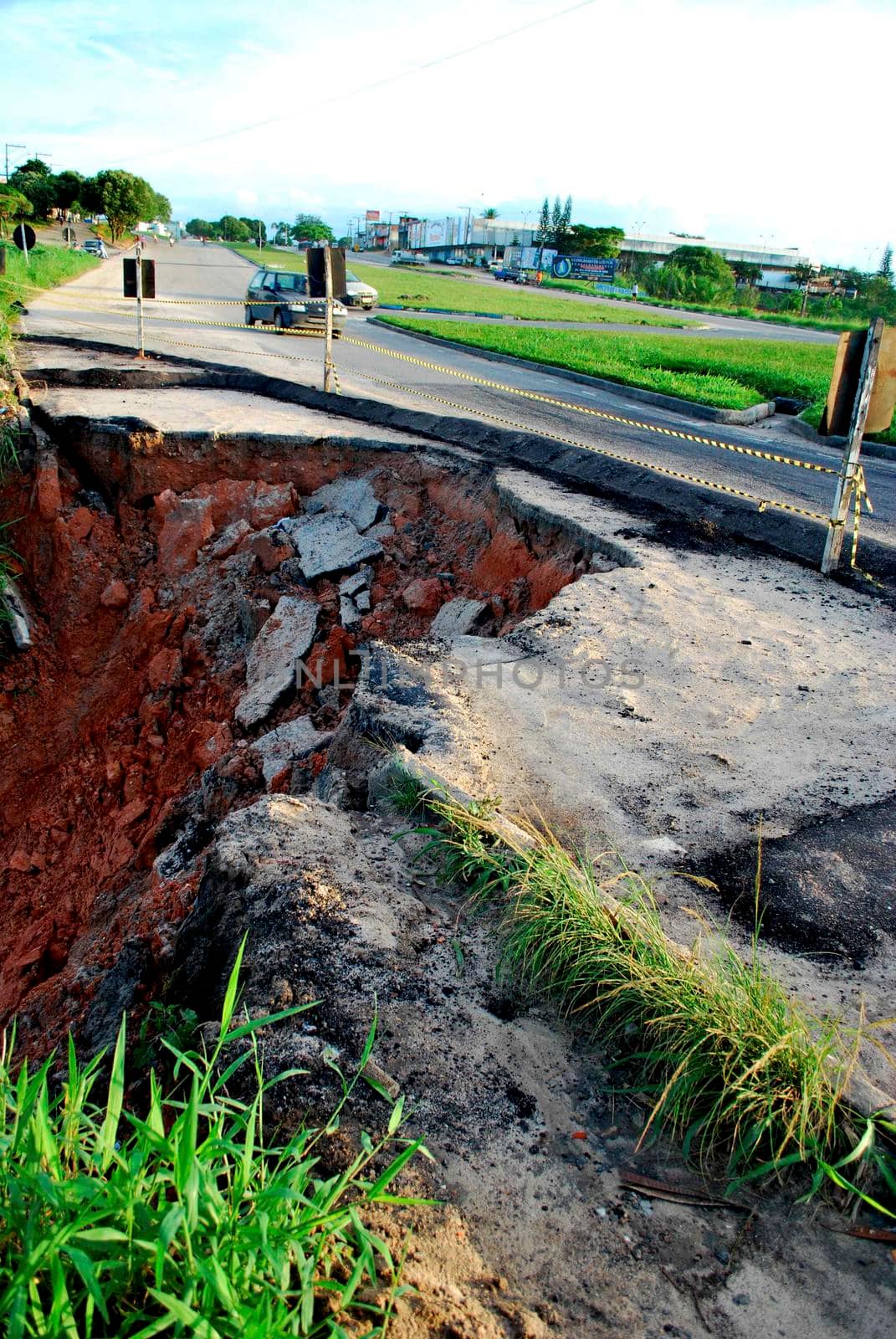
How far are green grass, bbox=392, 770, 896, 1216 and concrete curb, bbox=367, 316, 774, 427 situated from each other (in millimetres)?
12446

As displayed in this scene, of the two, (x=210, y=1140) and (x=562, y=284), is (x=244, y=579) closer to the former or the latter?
(x=210, y=1140)

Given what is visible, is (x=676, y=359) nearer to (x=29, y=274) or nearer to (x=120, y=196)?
(x=29, y=274)

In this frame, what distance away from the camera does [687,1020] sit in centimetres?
279

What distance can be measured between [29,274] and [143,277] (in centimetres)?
1581

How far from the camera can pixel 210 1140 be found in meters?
1.95

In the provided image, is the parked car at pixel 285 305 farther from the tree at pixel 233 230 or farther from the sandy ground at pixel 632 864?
the tree at pixel 233 230

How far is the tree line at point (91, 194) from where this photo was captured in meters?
63.9

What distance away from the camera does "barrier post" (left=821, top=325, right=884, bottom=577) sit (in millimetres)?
7000

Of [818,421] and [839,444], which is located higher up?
[818,421]

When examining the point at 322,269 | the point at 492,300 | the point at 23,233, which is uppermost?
the point at 23,233

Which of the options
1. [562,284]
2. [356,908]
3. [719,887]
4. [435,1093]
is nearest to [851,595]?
[719,887]

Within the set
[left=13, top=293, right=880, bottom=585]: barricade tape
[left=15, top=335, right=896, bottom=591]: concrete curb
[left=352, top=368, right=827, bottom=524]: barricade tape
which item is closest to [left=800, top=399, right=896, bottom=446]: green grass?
[left=13, top=293, right=880, bottom=585]: barricade tape

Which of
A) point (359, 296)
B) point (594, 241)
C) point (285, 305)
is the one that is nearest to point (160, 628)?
point (285, 305)

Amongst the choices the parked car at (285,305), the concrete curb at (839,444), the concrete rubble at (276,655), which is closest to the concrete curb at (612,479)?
the concrete rubble at (276,655)
